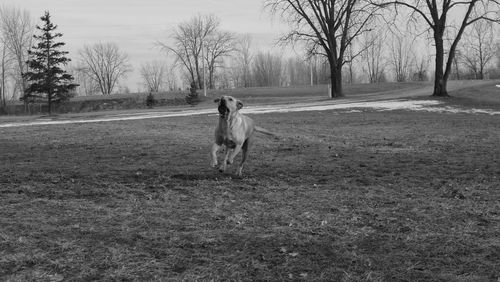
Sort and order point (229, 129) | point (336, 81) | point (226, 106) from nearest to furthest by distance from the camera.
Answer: point (226, 106) < point (229, 129) < point (336, 81)

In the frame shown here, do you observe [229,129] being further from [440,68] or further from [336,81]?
[336,81]

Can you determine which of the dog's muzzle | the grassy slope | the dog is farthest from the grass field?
the dog's muzzle

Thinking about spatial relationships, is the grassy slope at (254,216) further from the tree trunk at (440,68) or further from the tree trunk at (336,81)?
the tree trunk at (336,81)

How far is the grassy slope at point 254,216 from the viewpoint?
3947 millimetres

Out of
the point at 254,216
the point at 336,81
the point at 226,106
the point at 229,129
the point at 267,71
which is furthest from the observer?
the point at 267,71

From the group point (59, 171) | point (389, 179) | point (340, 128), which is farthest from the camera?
point (340, 128)

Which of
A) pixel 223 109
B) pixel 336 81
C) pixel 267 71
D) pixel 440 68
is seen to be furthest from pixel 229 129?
pixel 267 71

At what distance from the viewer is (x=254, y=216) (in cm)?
541

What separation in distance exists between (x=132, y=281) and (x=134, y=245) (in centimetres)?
73

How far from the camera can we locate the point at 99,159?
9.74 meters

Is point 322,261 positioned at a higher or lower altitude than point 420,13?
lower

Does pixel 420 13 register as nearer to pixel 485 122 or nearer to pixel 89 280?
pixel 485 122

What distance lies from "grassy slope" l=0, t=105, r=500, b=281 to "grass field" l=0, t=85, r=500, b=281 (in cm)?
2

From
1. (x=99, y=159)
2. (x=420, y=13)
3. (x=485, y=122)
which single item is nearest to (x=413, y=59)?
(x=420, y=13)
